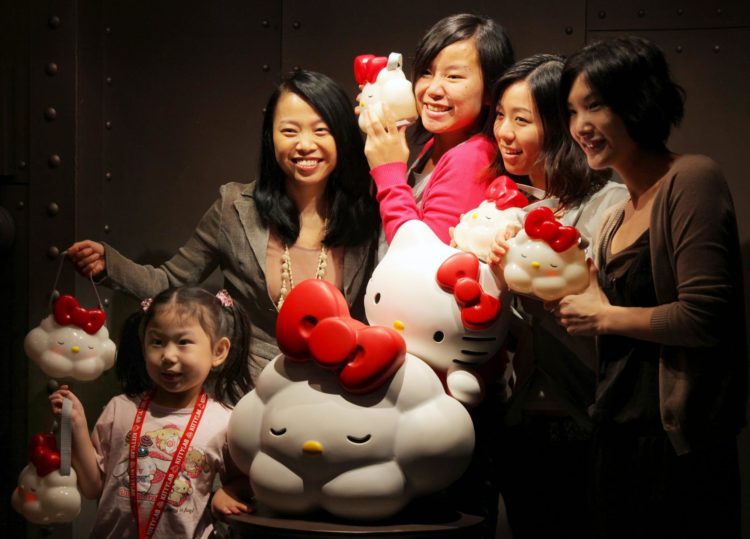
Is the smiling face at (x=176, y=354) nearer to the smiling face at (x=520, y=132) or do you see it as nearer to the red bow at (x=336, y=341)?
the red bow at (x=336, y=341)

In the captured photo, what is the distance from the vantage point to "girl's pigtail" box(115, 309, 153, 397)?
8.94 ft

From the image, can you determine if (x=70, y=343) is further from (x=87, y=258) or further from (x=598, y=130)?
(x=598, y=130)

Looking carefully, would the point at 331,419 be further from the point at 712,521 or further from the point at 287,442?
the point at 712,521

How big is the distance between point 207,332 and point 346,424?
0.59 m

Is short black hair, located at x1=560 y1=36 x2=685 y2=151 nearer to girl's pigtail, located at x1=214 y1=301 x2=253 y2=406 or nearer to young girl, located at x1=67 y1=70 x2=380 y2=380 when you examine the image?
young girl, located at x1=67 y1=70 x2=380 y2=380

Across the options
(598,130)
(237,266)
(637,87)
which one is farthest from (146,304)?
(637,87)

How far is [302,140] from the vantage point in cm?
279

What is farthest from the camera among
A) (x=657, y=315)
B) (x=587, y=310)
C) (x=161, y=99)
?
(x=161, y=99)

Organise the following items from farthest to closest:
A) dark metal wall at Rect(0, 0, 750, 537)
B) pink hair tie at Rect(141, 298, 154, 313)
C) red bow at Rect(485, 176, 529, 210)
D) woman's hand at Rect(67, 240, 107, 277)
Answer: dark metal wall at Rect(0, 0, 750, 537) → woman's hand at Rect(67, 240, 107, 277) → pink hair tie at Rect(141, 298, 154, 313) → red bow at Rect(485, 176, 529, 210)

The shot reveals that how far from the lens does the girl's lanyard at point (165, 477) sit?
249cm

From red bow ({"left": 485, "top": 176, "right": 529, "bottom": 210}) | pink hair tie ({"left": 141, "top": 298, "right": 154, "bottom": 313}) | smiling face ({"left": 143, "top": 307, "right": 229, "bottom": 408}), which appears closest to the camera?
red bow ({"left": 485, "top": 176, "right": 529, "bottom": 210})

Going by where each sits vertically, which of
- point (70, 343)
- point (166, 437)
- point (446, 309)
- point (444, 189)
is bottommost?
point (166, 437)

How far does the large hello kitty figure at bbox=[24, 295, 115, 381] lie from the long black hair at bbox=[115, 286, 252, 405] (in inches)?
4.5

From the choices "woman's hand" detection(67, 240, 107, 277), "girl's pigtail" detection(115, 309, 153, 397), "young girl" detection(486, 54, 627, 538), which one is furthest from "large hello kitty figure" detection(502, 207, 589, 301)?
"woman's hand" detection(67, 240, 107, 277)
